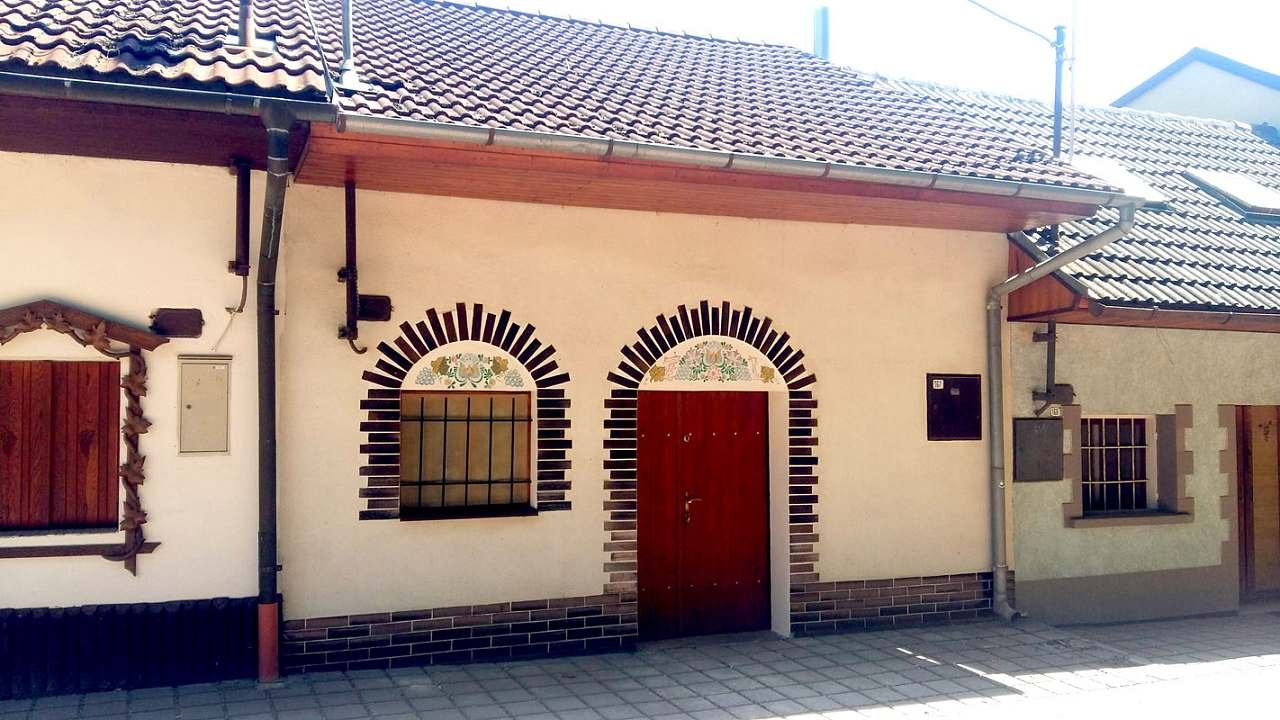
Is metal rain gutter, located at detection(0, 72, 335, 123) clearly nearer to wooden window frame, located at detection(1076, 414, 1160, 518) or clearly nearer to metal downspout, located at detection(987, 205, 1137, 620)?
metal downspout, located at detection(987, 205, 1137, 620)

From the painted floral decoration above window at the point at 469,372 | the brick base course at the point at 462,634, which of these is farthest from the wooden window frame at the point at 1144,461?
the painted floral decoration above window at the point at 469,372

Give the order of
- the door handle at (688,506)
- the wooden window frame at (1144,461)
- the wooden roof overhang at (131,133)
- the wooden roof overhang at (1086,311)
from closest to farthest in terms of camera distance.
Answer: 1. the wooden roof overhang at (131,133)
2. the door handle at (688,506)
3. the wooden roof overhang at (1086,311)
4. the wooden window frame at (1144,461)

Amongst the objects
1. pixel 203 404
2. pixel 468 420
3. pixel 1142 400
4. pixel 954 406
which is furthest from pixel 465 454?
pixel 1142 400

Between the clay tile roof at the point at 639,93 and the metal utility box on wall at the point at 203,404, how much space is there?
2.04 meters

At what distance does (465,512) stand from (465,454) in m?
0.43

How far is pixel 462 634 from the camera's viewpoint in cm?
769

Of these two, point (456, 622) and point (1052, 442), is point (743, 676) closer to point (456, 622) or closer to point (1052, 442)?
point (456, 622)

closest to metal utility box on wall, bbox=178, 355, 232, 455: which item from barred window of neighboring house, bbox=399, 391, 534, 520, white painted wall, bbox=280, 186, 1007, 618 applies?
white painted wall, bbox=280, 186, 1007, 618

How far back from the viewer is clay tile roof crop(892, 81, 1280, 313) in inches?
377

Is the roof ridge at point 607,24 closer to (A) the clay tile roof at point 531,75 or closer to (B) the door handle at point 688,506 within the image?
(A) the clay tile roof at point 531,75

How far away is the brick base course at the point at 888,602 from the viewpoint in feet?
28.7

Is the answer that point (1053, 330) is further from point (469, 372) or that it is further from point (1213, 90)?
point (1213, 90)

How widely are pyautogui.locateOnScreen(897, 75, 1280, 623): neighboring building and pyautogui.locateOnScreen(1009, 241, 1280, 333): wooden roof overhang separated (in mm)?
17

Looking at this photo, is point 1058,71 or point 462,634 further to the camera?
point 1058,71
